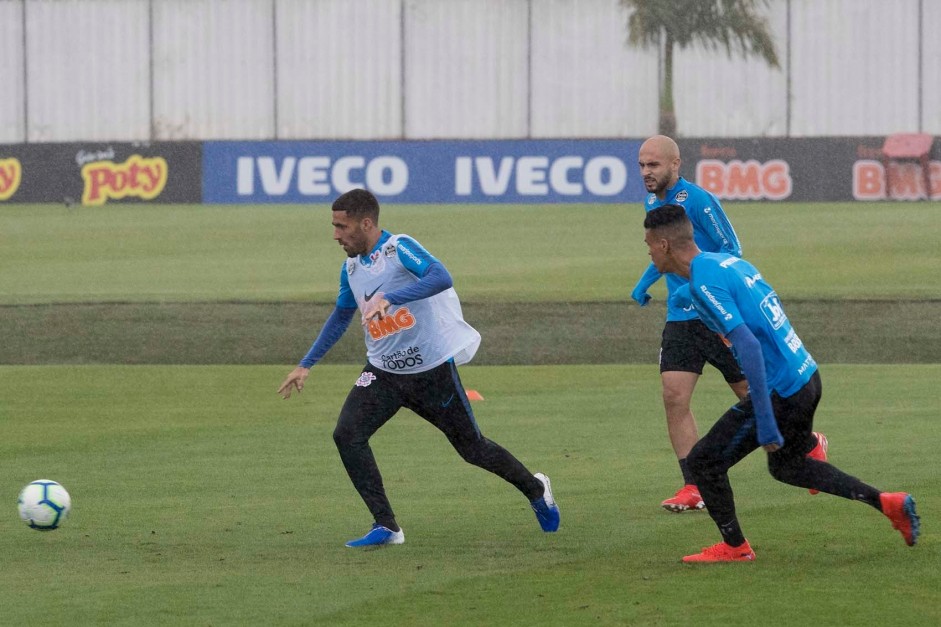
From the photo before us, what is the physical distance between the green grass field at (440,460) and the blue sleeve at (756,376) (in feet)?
A: 2.26

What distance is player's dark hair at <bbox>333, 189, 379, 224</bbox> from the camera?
8094 mm

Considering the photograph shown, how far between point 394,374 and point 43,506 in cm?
193

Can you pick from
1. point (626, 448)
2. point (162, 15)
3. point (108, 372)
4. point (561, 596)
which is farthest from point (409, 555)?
point (162, 15)

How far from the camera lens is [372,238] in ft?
26.9

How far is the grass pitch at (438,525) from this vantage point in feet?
22.3

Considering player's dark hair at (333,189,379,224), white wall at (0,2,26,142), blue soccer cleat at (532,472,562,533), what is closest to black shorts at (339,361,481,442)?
blue soccer cleat at (532,472,562,533)

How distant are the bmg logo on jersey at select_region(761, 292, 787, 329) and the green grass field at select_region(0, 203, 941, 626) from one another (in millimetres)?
1116

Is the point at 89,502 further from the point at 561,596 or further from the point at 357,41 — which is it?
the point at 357,41

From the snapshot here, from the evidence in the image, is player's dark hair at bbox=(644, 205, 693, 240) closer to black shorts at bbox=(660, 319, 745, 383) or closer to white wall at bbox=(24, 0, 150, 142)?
black shorts at bbox=(660, 319, 745, 383)

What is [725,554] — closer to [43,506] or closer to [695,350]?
[695,350]

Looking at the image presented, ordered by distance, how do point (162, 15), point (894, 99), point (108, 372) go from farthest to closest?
1. point (162, 15)
2. point (894, 99)
3. point (108, 372)

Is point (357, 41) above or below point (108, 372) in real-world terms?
above

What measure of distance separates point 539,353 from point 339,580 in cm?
1084

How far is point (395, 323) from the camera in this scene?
8188 millimetres
